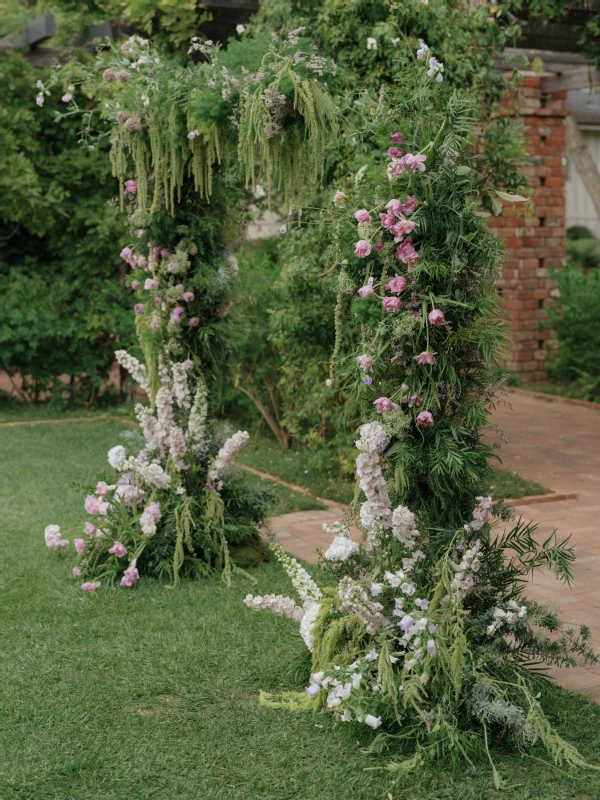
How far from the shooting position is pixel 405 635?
330 cm

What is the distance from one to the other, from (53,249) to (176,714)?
307 inches

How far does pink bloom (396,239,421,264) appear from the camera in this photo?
130 inches

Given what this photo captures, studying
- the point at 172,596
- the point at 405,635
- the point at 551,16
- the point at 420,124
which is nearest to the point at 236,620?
the point at 172,596

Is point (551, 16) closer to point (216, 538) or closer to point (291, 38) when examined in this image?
point (291, 38)

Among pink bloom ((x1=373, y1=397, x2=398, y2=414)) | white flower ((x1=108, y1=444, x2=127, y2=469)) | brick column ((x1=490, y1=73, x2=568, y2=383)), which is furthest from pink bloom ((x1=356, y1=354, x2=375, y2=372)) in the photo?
brick column ((x1=490, y1=73, x2=568, y2=383))

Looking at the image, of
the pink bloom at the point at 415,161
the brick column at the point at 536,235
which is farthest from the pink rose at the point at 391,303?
the brick column at the point at 536,235

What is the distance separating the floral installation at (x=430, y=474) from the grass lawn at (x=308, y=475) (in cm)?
281

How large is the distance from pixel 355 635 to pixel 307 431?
180 inches

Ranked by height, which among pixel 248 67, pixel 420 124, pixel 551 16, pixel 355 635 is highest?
pixel 551 16

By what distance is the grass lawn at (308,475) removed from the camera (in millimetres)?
6758

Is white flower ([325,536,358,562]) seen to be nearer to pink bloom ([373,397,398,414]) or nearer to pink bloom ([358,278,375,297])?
pink bloom ([373,397,398,414])

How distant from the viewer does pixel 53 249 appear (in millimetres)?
10586

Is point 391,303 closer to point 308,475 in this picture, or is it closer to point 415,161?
point 415,161

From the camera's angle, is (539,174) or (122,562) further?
(539,174)
